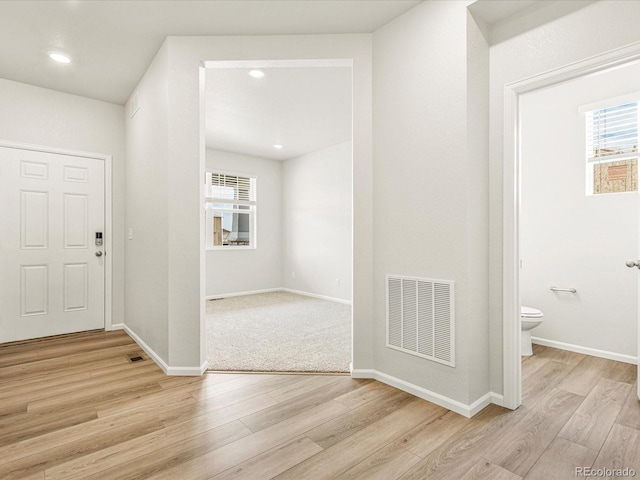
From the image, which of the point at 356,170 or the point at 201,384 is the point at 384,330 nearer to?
the point at 356,170

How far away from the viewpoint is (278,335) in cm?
371

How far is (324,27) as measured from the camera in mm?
2518

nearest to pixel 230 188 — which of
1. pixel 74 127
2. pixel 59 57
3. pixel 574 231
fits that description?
pixel 74 127

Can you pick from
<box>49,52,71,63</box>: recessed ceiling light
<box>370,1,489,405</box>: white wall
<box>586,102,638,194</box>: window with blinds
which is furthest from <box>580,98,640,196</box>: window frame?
<box>49,52,71,63</box>: recessed ceiling light

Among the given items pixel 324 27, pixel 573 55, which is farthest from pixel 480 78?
pixel 324 27

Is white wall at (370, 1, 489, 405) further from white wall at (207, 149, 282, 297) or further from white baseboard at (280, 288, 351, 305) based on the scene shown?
white wall at (207, 149, 282, 297)

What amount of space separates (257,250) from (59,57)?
418 cm

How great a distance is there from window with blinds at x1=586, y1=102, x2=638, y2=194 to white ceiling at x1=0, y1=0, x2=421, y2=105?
6.97 feet

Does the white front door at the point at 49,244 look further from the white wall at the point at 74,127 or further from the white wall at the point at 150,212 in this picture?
the white wall at the point at 150,212

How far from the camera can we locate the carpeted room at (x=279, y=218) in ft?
10.7

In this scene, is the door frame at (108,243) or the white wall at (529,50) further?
the door frame at (108,243)

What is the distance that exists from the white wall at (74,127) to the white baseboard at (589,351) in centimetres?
462

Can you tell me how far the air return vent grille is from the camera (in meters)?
2.13

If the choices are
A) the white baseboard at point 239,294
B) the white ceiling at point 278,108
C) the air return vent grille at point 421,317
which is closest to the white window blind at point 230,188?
the white ceiling at point 278,108
